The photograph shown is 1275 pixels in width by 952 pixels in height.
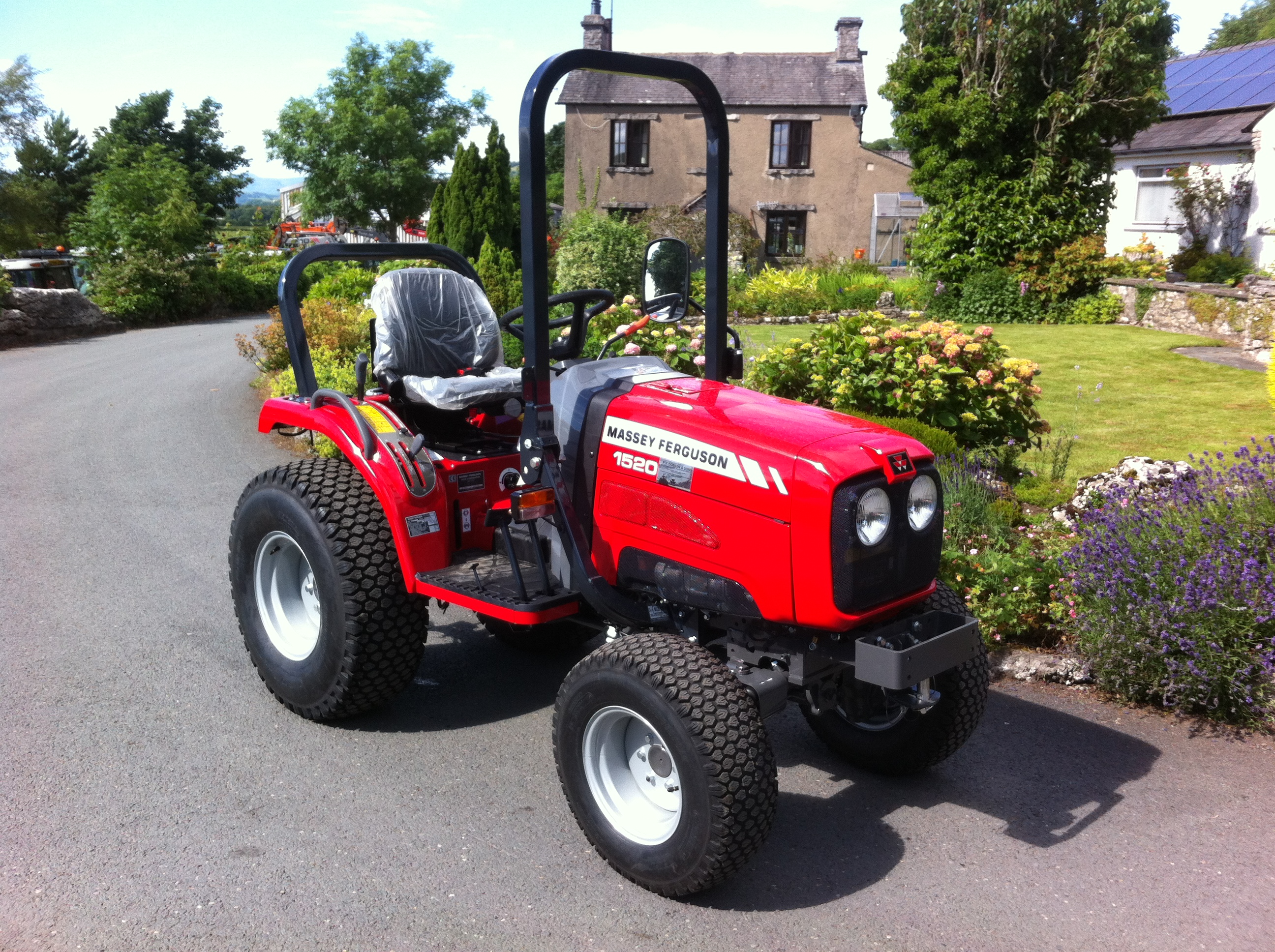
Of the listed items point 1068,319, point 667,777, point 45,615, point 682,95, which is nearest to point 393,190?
point 682,95

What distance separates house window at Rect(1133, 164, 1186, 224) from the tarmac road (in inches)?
779

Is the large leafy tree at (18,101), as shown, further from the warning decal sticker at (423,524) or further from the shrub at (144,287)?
the warning decal sticker at (423,524)

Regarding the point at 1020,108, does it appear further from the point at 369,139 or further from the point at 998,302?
the point at 369,139

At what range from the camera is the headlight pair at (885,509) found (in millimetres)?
2969

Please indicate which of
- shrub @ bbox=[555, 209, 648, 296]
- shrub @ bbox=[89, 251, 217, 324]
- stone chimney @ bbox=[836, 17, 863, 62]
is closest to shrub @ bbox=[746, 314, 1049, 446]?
shrub @ bbox=[555, 209, 648, 296]

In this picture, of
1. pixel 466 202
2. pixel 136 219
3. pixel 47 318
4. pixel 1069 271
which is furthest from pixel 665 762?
pixel 136 219

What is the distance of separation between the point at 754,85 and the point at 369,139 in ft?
55.9

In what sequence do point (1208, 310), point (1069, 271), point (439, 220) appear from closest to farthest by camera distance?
point (1208, 310), point (1069, 271), point (439, 220)

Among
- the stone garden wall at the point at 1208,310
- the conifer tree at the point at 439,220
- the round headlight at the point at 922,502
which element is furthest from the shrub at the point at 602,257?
the round headlight at the point at 922,502

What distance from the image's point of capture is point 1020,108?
58.8 ft

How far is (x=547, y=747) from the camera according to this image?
13.2 feet

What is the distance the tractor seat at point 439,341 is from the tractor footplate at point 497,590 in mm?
707

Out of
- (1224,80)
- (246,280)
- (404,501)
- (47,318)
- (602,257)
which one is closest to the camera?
(404,501)

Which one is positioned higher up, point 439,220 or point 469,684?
point 439,220
